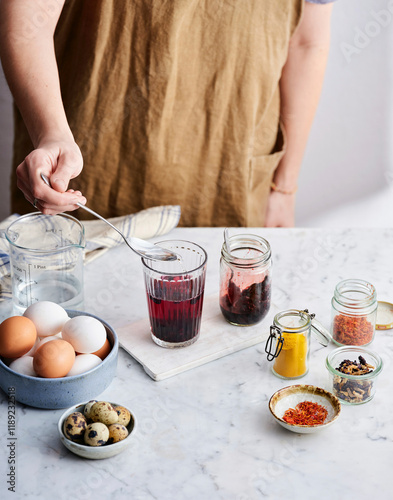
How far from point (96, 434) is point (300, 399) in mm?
314

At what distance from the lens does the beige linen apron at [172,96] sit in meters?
1.45

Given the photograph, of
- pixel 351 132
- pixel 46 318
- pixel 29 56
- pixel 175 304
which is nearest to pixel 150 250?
pixel 175 304

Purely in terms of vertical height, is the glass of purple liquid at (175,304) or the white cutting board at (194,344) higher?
the glass of purple liquid at (175,304)

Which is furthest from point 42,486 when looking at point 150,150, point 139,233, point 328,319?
point 150,150

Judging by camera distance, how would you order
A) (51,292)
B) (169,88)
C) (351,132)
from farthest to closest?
(351,132)
(169,88)
(51,292)

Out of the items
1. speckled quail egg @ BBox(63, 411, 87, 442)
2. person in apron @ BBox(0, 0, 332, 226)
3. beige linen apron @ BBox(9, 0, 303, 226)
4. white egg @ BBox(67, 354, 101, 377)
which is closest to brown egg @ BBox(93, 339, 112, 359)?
white egg @ BBox(67, 354, 101, 377)

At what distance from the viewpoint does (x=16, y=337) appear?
916 millimetres

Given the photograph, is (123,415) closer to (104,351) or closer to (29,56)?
(104,351)

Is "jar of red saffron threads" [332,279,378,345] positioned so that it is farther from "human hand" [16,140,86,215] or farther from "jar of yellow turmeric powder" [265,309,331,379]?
"human hand" [16,140,86,215]

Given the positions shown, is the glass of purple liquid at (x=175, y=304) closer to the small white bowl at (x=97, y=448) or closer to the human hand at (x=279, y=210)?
the small white bowl at (x=97, y=448)

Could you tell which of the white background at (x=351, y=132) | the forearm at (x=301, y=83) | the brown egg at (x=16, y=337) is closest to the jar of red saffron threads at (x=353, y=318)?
the brown egg at (x=16, y=337)

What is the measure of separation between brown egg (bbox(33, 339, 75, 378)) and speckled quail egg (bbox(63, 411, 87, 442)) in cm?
7

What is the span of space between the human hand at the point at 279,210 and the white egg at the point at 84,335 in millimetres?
1061

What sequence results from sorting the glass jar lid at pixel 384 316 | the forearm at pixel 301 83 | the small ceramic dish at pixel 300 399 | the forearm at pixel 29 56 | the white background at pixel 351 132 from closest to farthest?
the small ceramic dish at pixel 300 399
the glass jar lid at pixel 384 316
the forearm at pixel 29 56
the forearm at pixel 301 83
the white background at pixel 351 132
